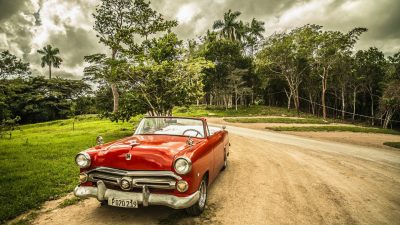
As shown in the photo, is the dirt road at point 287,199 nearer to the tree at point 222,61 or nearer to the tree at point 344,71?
the tree at point 344,71

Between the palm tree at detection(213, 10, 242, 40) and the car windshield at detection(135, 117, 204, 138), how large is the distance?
4838cm

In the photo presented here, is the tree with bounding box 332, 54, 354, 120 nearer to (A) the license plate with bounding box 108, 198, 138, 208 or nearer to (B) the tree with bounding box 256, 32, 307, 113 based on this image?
(B) the tree with bounding box 256, 32, 307, 113

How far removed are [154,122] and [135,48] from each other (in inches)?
332

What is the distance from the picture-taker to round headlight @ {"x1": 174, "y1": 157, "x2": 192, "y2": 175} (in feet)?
12.4

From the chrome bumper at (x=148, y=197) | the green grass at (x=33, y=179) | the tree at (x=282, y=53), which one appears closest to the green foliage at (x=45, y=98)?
the tree at (x=282, y=53)

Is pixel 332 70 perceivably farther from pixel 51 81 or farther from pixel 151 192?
pixel 51 81

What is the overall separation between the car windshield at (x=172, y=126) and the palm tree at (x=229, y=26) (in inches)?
1905

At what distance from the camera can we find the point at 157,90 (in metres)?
→ 12.2

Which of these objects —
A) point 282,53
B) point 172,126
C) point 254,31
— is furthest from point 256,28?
point 172,126

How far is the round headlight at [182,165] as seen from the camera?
378 centimetres

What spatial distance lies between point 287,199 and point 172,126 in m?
2.80

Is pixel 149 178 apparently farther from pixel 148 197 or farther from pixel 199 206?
pixel 199 206

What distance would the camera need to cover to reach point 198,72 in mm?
13227

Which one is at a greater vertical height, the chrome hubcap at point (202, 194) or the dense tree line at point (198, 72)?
the dense tree line at point (198, 72)
